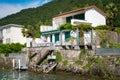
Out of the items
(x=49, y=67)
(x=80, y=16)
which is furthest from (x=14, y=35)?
(x=49, y=67)

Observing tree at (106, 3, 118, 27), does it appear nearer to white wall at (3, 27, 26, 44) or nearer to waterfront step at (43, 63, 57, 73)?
white wall at (3, 27, 26, 44)

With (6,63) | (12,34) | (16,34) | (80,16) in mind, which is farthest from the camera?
(16,34)

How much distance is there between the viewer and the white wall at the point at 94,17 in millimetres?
53469

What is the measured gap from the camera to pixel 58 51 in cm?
4047

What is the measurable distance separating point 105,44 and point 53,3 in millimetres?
95078

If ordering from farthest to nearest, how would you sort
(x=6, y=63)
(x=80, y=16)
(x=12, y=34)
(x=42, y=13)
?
(x=42, y=13), (x=12, y=34), (x=80, y=16), (x=6, y=63)

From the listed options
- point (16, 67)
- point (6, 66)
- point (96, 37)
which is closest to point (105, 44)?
point (96, 37)

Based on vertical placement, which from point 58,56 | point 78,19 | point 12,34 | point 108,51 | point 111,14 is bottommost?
point 58,56

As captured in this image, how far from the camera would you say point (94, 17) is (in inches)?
2176

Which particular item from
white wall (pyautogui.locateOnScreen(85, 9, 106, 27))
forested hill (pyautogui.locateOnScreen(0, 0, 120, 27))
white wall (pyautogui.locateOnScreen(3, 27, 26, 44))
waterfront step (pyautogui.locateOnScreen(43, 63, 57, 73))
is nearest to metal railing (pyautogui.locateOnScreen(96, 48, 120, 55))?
waterfront step (pyautogui.locateOnScreen(43, 63, 57, 73))

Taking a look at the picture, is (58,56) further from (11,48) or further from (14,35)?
(14,35)

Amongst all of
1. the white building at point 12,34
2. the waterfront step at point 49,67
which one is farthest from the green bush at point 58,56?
the white building at point 12,34

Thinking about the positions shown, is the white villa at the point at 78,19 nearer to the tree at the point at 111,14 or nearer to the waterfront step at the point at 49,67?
the tree at the point at 111,14

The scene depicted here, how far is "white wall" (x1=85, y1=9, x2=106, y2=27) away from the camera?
53.5m
